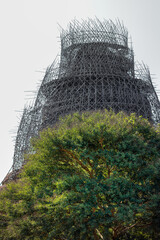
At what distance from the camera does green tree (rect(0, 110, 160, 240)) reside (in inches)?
445

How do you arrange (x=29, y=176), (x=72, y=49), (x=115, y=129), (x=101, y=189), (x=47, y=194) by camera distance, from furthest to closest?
(x=72, y=49) < (x=29, y=176) < (x=115, y=129) < (x=47, y=194) < (x=101, y=189)

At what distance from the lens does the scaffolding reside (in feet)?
90.5

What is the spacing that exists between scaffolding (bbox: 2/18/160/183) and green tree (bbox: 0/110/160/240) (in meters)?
11.8

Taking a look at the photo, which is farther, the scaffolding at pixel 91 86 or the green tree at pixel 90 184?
the scaffolding at pixel 91 86

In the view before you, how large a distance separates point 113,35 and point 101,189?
92.6 ft

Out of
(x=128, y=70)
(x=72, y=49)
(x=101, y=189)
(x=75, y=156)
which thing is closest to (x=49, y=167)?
(x=75, y=156)

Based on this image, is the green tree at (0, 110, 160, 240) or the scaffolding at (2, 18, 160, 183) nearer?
the green tree at (0, 110, 160, 240)

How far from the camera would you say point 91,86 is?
95.5ft

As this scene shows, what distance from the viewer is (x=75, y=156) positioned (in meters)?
13.4

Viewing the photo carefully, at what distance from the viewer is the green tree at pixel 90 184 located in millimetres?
11305

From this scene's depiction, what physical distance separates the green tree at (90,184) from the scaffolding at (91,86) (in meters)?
11.8

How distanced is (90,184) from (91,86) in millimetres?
18903

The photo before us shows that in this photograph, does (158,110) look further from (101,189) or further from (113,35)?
(101,189)

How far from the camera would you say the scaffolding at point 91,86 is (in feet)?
90.5
